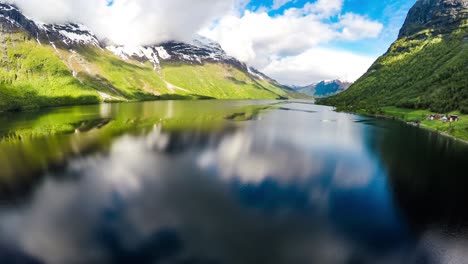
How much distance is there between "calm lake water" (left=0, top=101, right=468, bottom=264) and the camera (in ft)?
115

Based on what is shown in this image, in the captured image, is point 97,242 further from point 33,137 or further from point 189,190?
point 33,137

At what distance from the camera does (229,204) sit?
1855 inches

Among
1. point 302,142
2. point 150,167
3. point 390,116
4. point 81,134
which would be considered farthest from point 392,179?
point 390,116

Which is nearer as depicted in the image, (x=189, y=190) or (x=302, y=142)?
(x=189, y=190)

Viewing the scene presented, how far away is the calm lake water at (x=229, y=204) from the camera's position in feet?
115

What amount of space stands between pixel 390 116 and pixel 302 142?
119 metres

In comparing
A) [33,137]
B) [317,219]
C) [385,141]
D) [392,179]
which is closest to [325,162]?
[392,179]

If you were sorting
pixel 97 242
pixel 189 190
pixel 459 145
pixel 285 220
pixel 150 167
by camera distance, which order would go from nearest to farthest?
1. pixel 97 242
2. pixel 285 220
3. pixel 189 190
4. pixel 150 167
5. pixel 459 145

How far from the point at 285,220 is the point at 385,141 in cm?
7653

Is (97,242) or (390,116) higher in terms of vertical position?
(390,116)

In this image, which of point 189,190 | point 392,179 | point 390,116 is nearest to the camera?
point 189,190

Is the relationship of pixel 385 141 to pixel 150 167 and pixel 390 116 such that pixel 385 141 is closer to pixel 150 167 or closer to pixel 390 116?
pixel 150 167

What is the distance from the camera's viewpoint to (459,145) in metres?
98.5

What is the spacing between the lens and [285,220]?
4259cm
